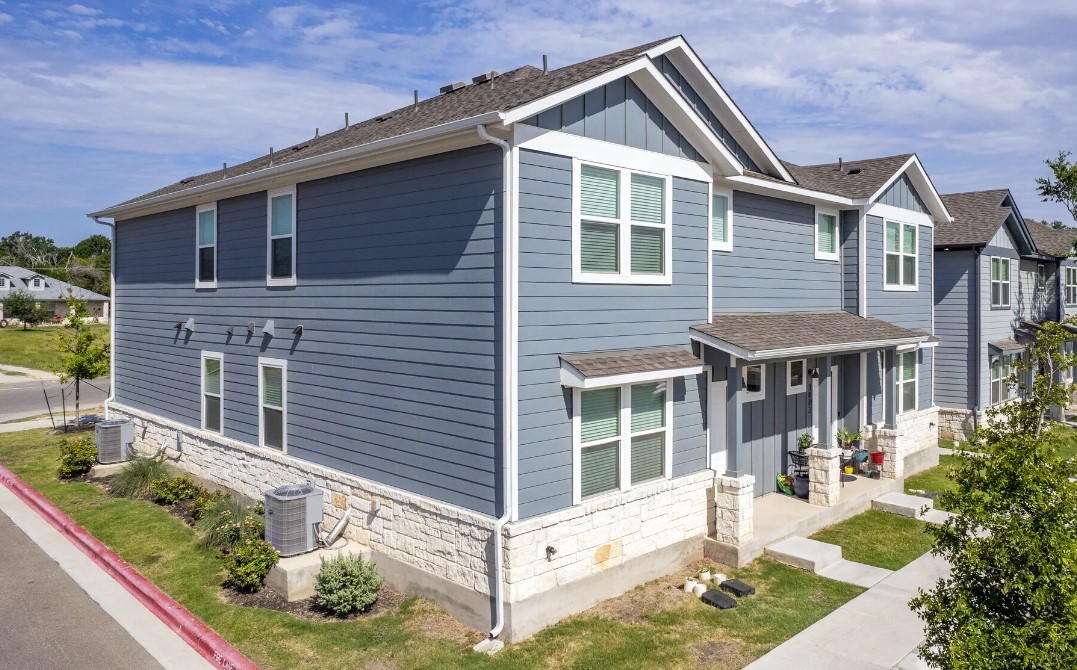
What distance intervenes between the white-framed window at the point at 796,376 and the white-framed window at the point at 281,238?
947cm

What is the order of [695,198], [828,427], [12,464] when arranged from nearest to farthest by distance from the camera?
[695,198] < [828,427] < [12,464]

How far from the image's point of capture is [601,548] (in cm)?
930

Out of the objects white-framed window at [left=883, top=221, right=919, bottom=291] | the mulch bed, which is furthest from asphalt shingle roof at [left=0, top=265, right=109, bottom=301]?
white-framed window at [left=883, top=221, right=919, bottom=291]

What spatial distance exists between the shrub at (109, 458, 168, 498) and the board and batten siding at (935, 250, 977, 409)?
792 inches

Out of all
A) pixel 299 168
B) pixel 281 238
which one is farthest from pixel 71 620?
pixel 299 168

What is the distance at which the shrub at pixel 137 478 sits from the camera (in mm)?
13828

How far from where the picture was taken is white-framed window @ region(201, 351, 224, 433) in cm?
1364

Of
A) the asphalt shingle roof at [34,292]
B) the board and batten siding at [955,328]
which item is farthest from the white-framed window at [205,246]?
the asphalt shingle roof at [34,292]

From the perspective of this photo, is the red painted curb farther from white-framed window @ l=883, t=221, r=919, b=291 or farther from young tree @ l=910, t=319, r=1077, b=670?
white-framed window @ l=883, t=221, r=919, b=291

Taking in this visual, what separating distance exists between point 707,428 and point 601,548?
9.31ft

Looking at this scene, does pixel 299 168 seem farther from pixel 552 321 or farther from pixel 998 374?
pixel 998 374

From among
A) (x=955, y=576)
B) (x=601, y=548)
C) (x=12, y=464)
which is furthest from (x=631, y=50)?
(x=12, y=464)

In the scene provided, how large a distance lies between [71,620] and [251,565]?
2077mm

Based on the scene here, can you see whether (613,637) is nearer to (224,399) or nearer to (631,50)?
(631,50)
